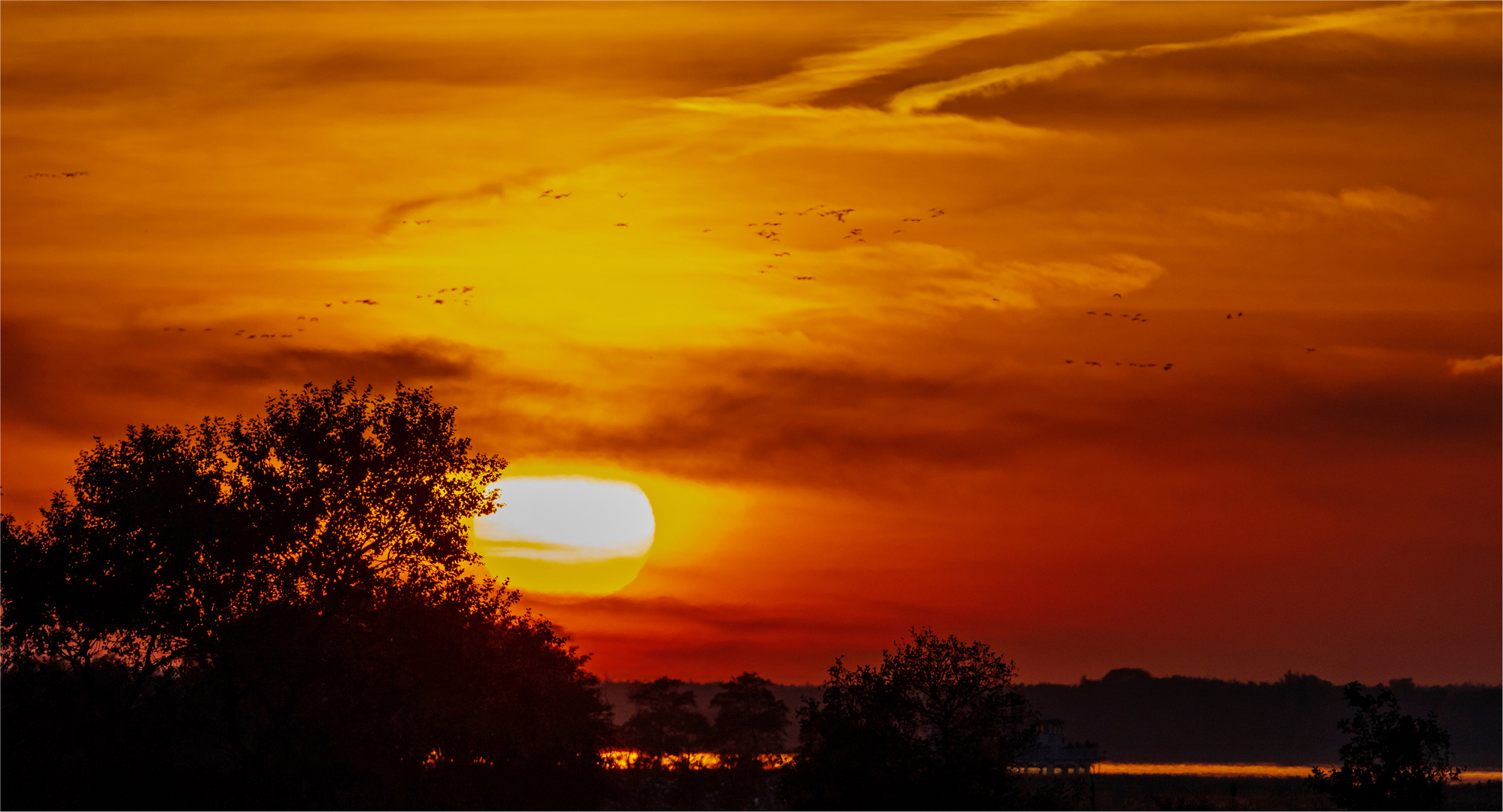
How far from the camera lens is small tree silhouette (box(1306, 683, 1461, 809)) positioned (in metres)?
63.4

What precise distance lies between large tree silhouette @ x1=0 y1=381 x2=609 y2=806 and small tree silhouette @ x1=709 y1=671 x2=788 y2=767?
131 m

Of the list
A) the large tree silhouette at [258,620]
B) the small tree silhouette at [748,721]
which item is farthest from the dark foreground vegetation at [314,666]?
the small tree silhouette at [748,721]

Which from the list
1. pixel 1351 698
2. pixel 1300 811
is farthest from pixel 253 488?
pixel 1300 811

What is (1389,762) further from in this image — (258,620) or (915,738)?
(258,620)

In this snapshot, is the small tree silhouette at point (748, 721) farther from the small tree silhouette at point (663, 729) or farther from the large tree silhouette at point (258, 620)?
the large tree silhouette at point (258, 620)

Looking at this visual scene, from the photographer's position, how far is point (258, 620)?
54375 millimetres

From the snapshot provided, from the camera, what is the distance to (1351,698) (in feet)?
215

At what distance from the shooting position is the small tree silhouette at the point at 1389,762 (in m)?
63.4

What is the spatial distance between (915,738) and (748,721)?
132 metres

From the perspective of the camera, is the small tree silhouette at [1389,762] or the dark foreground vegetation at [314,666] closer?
the dark foreground vegetation at [314,666]

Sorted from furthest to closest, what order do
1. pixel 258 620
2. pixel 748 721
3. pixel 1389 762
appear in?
pixel 748 721 < pixel 1389 762 < pixel 258 620

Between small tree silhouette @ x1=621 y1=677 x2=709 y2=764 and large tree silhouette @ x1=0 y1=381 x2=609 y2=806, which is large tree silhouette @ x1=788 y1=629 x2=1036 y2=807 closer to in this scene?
large tree silhouette @ x1=0 y1=381 x2=609 y2=806

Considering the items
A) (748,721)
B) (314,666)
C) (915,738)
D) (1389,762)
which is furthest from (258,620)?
(748,721)

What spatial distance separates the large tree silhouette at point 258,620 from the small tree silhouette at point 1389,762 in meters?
40.7
